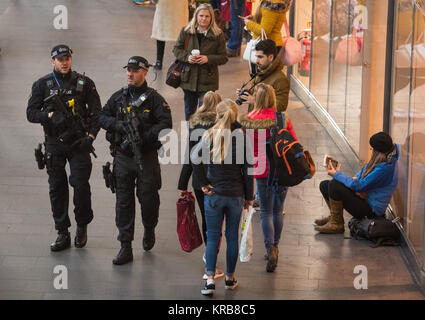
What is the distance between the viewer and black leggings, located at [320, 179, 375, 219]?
9.20 m

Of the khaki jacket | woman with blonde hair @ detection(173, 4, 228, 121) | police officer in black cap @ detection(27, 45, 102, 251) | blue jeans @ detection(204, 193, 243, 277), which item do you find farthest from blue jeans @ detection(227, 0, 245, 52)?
blue jeans @ detection(204, 193, 243, 277)

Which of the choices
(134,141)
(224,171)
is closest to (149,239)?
(134,141)

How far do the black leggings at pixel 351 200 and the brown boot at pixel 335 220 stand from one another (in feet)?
0.17

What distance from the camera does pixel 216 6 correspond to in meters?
16.2

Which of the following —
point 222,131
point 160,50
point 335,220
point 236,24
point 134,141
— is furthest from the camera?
point 236,24

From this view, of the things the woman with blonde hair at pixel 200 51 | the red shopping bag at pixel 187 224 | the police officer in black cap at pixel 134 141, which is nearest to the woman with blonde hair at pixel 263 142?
the red shopping bag at pixel 187 224

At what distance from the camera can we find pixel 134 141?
8.16m

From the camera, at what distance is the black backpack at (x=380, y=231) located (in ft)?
29.7

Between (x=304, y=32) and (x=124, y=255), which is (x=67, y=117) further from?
(x=304, y=32)

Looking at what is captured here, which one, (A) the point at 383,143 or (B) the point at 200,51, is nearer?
(A) the point at 383,143

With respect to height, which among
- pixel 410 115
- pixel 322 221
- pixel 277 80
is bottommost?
pixel 322 221

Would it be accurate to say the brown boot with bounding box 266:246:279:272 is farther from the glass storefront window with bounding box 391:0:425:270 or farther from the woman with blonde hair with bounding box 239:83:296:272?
the glass storefront window with bounding box 391:0:425:270

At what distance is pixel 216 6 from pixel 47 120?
8.21 m

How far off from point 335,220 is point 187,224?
1802 millimetres
